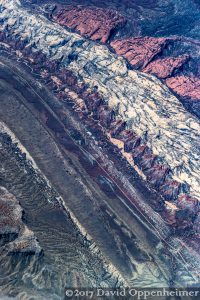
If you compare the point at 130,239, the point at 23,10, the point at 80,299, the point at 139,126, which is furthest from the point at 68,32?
the point at 80,299

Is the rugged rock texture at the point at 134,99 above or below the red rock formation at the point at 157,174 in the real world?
above

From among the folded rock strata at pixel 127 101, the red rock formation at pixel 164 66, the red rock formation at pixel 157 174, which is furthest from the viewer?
the red rock formation at pixel 164 66

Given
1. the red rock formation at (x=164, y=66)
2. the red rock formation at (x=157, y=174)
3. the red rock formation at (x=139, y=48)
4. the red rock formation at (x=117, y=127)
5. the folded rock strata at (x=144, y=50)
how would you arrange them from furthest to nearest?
the red rock formation at (x=139, y=48) → the red rock formation at (x=164, y=66) → the folded rock strata at (x=144, y=50) → the red rock formation at (x=117, y=127) → the red rock formation at (x=157, y=174)

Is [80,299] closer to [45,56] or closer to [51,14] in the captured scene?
[45,56]

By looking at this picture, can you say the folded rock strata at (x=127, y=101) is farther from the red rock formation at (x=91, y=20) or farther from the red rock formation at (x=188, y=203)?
the red rock formation at (x=91, y=20)

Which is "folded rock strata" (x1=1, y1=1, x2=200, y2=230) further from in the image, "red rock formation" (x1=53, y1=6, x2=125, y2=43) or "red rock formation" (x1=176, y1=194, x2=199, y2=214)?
"red rock formation" (x1=53, y1=6, x2=125, y2=43)

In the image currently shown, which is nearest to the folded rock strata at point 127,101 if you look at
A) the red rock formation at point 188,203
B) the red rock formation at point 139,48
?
the red rock formation at point 188,203
